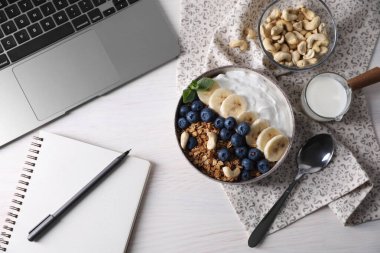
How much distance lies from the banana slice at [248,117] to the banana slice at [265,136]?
0.10 feet

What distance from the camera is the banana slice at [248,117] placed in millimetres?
777

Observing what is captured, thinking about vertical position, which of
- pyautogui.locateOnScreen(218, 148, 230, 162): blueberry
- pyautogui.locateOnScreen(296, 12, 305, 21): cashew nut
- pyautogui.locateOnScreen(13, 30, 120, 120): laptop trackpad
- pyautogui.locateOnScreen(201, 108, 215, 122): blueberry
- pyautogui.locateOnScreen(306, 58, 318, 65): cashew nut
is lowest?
pyautogui.locateOnScreen(218, 148, 230, 162): blueberry

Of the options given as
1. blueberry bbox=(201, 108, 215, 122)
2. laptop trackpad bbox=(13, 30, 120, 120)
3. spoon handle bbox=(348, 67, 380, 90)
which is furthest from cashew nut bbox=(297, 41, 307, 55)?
laptop trackpad bbox=(13, 30, 120, 120)

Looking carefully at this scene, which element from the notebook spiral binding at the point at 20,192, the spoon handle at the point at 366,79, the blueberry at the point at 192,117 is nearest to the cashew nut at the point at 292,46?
the spoon handle at the point at 366,79

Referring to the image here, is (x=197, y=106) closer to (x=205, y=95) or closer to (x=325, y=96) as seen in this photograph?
(x=205, y=95)

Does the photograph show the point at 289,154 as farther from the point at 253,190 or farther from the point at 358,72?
the point at 358,72

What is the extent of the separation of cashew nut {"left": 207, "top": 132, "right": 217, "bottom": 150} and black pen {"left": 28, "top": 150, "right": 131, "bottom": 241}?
16 cm

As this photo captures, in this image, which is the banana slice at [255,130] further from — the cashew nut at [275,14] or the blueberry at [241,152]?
the cashew nut at [275,14]

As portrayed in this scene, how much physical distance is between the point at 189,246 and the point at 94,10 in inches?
18.2

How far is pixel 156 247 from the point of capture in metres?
0.82

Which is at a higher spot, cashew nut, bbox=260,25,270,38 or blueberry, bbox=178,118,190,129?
cashew nut, bbox=260,25,270,38

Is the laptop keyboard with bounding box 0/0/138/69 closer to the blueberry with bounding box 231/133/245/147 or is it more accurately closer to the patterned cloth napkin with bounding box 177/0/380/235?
the patterned cloth napkin with bounding box 177/0/380/235

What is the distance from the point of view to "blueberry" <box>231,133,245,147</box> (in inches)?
29.8

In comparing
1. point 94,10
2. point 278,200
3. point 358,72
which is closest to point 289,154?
point 278,200
